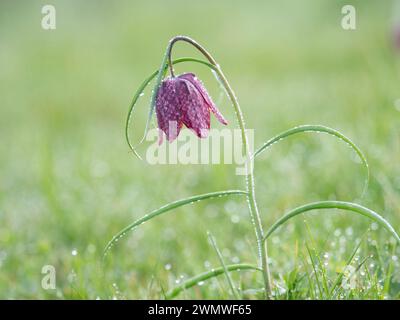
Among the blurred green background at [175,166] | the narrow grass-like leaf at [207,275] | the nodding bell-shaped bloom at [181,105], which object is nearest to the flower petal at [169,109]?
the nodding bell-shaped bloom at [181,105]

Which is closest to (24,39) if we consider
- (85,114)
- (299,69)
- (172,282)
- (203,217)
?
(85,114)

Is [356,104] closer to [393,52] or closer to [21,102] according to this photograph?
[393,52]

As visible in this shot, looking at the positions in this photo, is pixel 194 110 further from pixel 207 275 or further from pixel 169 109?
pixel 207 275

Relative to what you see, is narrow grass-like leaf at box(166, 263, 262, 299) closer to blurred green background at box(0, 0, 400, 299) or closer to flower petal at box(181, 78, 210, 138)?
blurred green background at box(0, 0, 400, 299)

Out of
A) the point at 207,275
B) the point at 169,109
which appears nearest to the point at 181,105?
the point at 169,109

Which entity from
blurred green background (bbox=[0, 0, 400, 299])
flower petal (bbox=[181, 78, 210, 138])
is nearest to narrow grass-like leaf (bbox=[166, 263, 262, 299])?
blurred green background (bbox=[0, 0, 400, 299])
